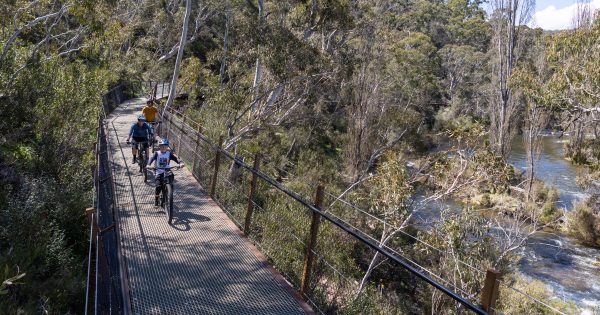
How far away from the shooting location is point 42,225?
6996mm

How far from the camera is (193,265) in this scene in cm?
581

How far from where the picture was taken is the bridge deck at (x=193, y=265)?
15.7 feet

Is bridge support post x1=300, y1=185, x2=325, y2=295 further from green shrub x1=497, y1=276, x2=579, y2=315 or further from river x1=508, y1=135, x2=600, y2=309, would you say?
river x1=508, y1=135, x2=600, y2=309

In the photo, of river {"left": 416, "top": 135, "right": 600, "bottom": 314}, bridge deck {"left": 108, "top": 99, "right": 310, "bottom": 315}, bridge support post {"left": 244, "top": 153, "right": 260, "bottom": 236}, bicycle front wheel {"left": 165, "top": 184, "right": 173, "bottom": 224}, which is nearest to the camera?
bridge deck {"left": 108, "top": 99, "right": 310, "bottom": 315}

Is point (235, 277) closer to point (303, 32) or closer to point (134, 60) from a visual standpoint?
point (303, 32)

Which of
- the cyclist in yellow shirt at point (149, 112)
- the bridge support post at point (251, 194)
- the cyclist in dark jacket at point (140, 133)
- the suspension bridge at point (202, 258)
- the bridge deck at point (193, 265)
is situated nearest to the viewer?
the suspension bridge at point (202, 258)

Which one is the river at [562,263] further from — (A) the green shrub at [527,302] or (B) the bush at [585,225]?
(A) the green shrub at [527,302]

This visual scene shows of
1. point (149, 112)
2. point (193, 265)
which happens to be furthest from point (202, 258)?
point (149, 112)

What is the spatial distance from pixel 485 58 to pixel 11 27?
1806 inches

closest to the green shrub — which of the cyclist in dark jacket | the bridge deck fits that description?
the bridge deck

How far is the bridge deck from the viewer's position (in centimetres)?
479

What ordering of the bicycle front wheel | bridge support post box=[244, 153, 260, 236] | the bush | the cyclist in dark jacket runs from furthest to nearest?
1. the bush
2. the cyclist in dark jacket
3. the bicycle front wheel
4. bridge support post box=[244, 153, 260, 236]

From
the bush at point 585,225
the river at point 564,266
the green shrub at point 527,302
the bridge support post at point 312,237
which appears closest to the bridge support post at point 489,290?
the bridge support post at point 312,237

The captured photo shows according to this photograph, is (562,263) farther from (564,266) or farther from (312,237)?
(312,237)
